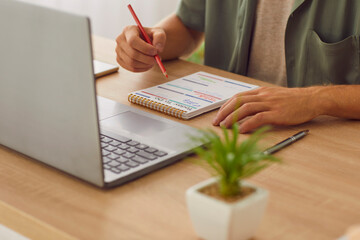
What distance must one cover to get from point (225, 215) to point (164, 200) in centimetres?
18

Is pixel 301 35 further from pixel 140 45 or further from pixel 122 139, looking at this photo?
pixel 122 139

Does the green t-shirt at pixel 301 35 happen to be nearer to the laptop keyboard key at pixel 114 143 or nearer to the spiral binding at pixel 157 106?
the spiral binding at pixel 157 106

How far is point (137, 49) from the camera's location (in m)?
1.39

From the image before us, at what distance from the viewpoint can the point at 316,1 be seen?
4.82 feet

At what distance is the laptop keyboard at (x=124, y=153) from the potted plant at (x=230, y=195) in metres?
0.23

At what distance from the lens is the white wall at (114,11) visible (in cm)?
335

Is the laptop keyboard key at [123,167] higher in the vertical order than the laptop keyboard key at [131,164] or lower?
lower

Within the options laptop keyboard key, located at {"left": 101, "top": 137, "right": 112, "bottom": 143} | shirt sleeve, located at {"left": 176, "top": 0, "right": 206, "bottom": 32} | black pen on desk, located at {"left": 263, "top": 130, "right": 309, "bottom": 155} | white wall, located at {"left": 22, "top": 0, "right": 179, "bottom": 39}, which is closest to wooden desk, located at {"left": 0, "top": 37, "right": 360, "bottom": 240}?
black pen on desk, located at {"left": 263, "top": 130, "right": 309, "bottom": 155}

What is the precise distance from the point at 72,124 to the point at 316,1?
910mm

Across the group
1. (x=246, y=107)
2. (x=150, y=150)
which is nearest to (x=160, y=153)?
(x=150, y=150)

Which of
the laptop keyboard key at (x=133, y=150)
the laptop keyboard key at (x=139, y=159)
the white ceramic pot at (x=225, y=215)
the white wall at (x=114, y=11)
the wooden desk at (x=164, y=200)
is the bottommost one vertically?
the white wall at (x=114, y=11)

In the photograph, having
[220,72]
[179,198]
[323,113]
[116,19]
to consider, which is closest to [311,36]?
[220,72]

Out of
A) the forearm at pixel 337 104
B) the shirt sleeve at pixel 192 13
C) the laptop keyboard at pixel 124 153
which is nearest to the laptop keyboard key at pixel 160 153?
the laptop keyboard at pixel 124 153

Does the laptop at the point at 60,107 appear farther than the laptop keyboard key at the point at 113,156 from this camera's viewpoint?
No
